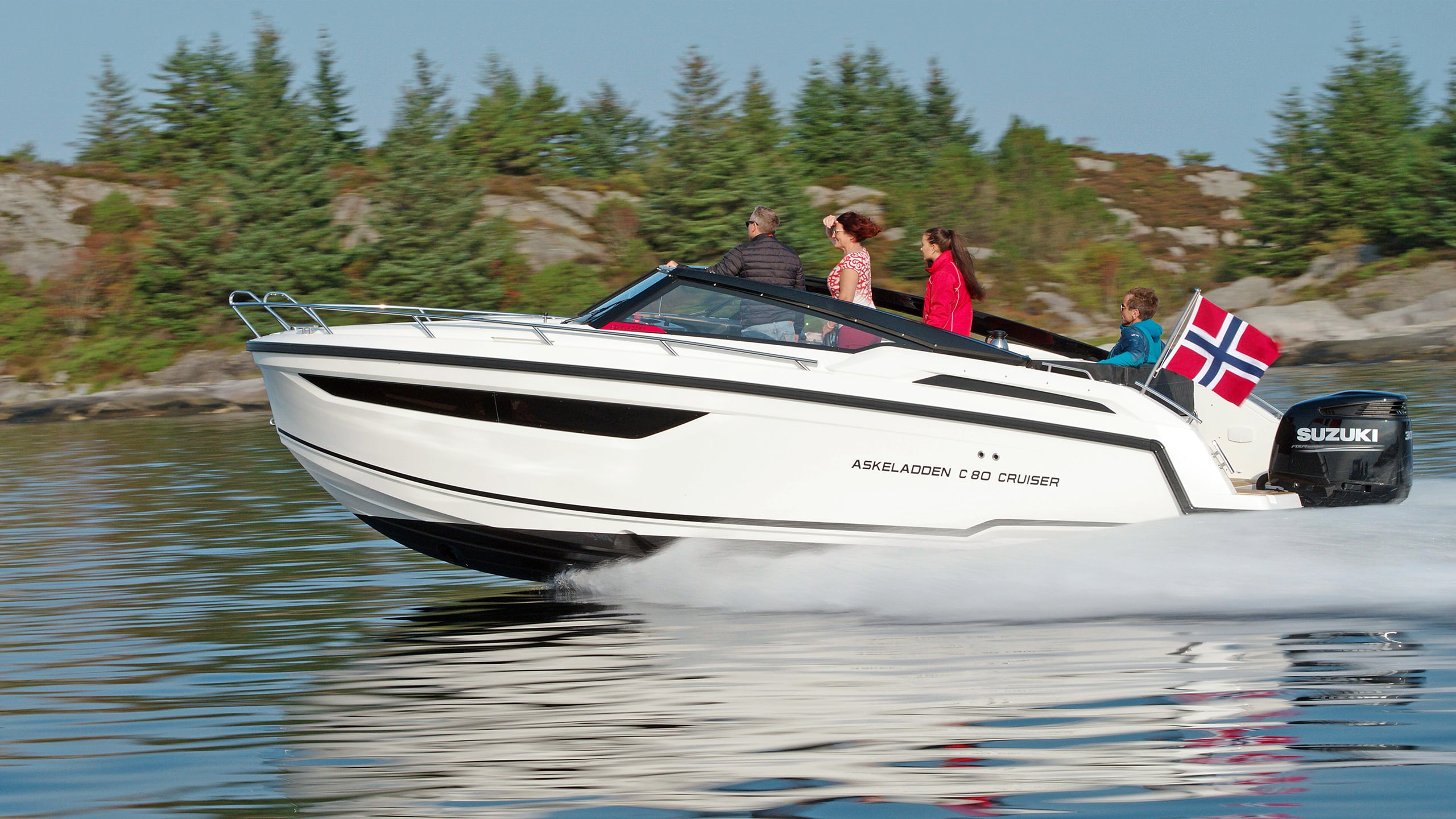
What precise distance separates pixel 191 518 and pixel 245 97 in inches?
889

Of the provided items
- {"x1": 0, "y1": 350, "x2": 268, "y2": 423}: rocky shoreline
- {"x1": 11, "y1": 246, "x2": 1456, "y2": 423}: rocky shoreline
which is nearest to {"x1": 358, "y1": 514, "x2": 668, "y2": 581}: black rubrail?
{"x1": 0, "y1": 350, "x2": 268, "y2": 423}: rocky shoreline

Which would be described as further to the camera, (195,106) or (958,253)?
(195,106)

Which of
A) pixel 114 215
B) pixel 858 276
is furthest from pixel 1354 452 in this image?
pixel 114 215

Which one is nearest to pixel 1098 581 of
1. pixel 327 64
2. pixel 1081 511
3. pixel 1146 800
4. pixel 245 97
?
pixel 1081 511

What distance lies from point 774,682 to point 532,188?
27.4m

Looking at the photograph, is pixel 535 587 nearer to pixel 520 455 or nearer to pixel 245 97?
pixel 520 455

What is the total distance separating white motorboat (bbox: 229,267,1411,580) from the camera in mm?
4652

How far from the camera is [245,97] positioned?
27.6 m

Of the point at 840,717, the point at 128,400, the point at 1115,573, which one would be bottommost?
the point at 840,717

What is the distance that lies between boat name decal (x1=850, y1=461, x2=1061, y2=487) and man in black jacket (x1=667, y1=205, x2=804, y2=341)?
603mm

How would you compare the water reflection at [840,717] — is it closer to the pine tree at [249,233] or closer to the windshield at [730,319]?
the windshield at [730,319]

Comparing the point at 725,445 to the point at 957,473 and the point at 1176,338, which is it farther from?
the point at 1176,338

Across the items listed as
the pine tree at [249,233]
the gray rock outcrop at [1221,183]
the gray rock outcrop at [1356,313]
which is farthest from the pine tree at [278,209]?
the gray rock outcrop at [1221,183]

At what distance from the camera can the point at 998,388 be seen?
15.7 feet
